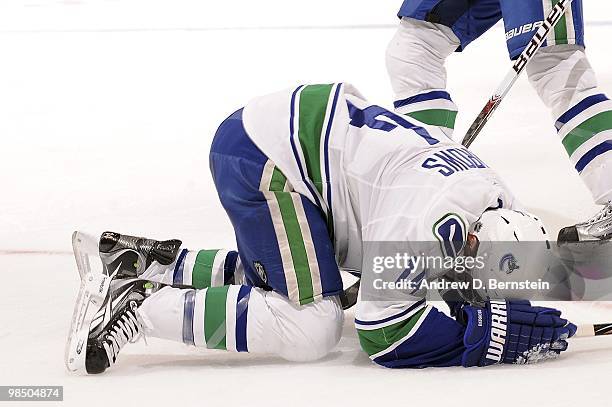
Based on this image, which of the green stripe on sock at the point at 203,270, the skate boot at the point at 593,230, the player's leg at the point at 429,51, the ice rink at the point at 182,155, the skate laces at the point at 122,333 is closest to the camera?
the ice rink at the point at 182,155

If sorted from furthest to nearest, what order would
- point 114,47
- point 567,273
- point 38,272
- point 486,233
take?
point 114,47, point 38,272, point 567,273, point 486,233

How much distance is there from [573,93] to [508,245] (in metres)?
0.88

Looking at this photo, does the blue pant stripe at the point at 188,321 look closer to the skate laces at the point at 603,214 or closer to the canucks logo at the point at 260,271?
the canucks logo at the point at 260,271

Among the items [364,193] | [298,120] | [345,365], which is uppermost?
[298,120]

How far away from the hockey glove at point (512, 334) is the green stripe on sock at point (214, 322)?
0.40 metres

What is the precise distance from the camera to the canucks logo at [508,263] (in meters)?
1.77

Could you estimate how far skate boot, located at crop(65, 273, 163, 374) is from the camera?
6.01 ft

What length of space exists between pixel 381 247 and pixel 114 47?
12.0ft

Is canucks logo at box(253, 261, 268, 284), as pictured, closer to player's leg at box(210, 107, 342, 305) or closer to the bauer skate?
player's leg at box(210, 107, 342, 305)

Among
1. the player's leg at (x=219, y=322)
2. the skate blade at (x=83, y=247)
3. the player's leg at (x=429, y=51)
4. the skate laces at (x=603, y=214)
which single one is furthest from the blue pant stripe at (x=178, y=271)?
the skate laces at (x=603, y=214)

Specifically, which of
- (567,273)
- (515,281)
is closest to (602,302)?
(567,273)

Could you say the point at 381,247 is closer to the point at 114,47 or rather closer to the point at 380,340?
the point at 380,340

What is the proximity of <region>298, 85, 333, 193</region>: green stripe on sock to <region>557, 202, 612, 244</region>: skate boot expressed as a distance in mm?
715

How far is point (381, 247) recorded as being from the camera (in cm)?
182
